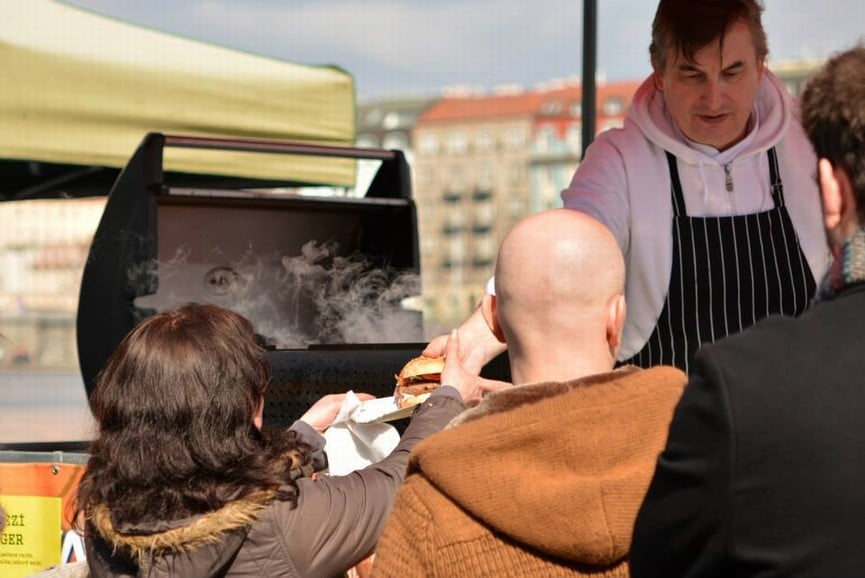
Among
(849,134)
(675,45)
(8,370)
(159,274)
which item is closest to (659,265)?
(675,45)

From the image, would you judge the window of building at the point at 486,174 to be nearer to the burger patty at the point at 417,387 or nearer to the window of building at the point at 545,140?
the window of building at the point at 545,140

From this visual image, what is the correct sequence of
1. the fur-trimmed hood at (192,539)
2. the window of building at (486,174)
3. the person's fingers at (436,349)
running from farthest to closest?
1. the window of building at (486,174)
2. the person's fingers at (436,349)
3. the fur-trimmed hood at (192,539)

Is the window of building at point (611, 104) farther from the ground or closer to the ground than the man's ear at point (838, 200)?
farther from the ground

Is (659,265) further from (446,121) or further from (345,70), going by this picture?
(446,121)

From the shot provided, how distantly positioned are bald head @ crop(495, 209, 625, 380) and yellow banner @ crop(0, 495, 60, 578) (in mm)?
1329

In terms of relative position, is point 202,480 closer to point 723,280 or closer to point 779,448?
point 779,448

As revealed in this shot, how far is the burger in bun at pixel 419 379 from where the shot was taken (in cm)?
188

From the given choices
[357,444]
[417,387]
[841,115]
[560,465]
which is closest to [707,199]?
[417,387]

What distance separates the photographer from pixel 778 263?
198cm

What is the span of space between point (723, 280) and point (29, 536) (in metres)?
1.43

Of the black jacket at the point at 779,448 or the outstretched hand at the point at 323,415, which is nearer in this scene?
the black jacket at the point at 779,448

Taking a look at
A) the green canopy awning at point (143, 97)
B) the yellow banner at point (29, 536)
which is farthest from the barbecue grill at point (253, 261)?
the yellow banner at point (29, 536)

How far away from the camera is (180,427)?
4.92ft

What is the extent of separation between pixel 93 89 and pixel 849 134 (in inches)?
154
